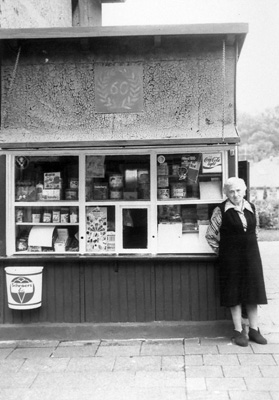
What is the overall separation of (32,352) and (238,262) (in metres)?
2.71

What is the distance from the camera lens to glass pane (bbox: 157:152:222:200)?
6.32m

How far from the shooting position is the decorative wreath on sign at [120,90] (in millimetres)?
6219

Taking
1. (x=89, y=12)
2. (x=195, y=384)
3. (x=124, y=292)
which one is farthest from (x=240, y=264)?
(x=89, y=12)

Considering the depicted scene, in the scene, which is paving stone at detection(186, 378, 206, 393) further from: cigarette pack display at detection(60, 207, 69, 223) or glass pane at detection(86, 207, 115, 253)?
cigarette pack display at detection(60, 207, 69, 223)

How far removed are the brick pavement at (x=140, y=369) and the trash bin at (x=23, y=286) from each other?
516mm

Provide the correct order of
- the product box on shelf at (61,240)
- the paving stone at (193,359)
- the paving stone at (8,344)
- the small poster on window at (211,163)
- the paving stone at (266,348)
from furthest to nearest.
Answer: the product box on shelf at (61,240), the small poster on window at (211,163), the paving stone at (8,344), the paving stone at (266,348), the paving stone at (193,359)

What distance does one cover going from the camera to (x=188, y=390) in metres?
4.57

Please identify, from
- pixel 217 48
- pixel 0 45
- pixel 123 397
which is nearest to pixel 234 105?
pixel 217 48

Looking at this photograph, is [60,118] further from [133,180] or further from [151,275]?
[151,275]

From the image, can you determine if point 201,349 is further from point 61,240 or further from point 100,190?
point 100,190

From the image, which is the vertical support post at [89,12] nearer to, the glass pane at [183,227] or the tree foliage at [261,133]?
the glass pane at [183,227]

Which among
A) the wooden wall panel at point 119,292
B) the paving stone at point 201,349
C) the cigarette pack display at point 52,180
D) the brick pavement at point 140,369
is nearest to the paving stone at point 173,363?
the brick pavement at point 140,369

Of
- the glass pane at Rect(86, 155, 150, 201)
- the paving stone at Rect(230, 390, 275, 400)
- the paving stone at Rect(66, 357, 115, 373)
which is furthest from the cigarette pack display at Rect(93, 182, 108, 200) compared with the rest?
the paving stone at Rect(230, 390, 275, 400)

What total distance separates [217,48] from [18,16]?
3.33 m
